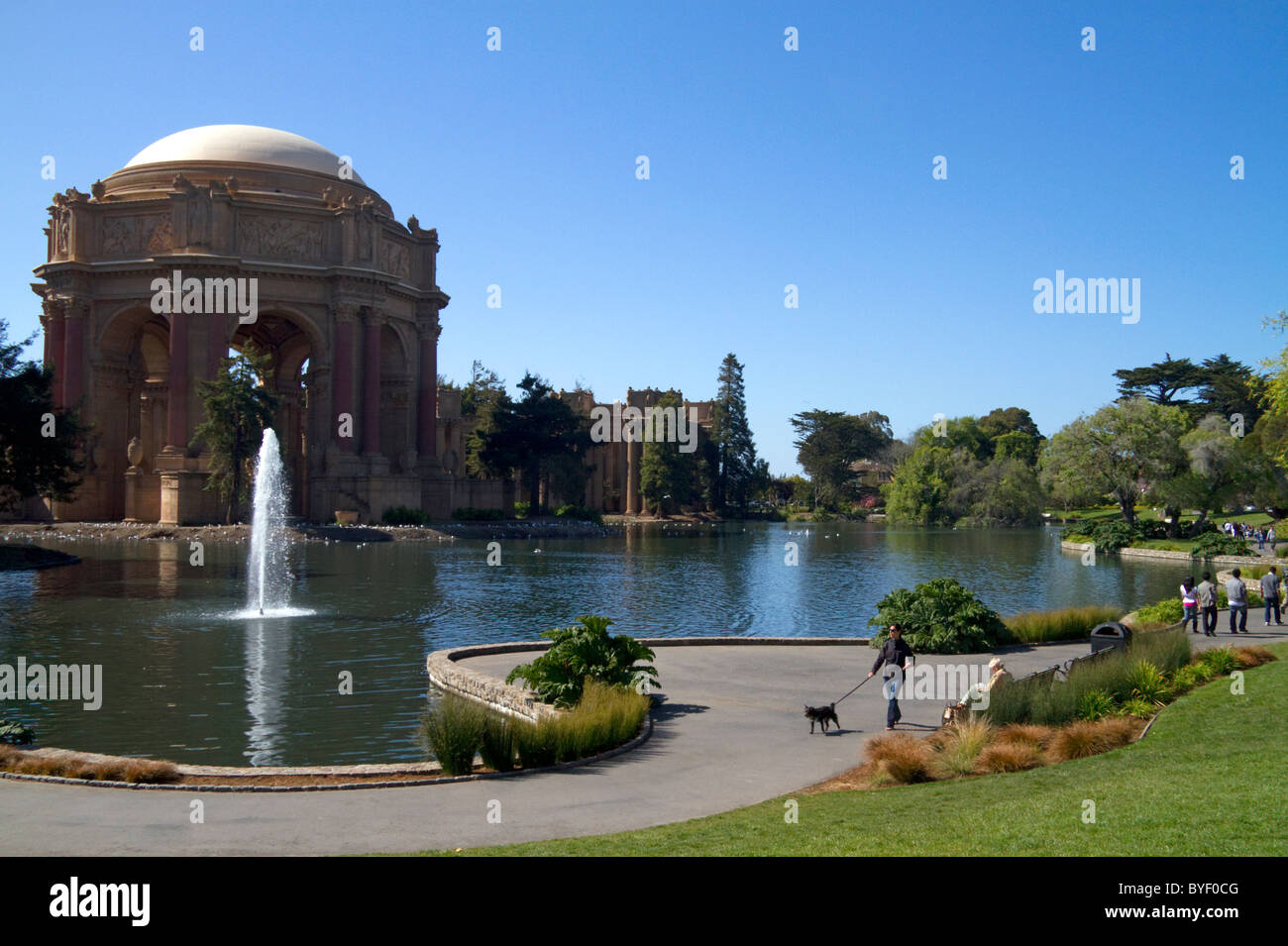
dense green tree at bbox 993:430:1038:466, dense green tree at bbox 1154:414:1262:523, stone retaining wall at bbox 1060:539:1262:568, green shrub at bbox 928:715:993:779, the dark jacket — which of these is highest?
dense green tree at bbox 993:430:1038:466

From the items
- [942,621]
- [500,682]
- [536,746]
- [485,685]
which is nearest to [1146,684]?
[942,621]

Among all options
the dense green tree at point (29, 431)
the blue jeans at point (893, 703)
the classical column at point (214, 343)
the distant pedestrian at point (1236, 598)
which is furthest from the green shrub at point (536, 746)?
the classical column at point (214, 343)

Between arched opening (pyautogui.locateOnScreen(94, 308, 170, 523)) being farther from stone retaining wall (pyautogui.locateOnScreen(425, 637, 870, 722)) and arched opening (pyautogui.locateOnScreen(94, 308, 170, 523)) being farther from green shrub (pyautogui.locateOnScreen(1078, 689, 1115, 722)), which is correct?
green shrub (pyautogui.locateOnScreen(1078, 689, 1115, 722))

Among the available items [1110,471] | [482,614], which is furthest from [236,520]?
[1110,471]

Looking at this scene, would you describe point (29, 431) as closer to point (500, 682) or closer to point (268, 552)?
point (268, 552)

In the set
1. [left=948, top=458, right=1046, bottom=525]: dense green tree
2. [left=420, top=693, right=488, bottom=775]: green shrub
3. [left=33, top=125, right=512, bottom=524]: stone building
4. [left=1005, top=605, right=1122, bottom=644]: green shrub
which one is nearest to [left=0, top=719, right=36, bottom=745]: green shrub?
[left=420, top=693, right=488, bottom=775]: green shrub

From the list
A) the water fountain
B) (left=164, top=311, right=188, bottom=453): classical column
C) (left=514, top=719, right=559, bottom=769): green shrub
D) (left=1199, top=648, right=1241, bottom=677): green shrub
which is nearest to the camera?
(left=514, top=719, right=559, bottom=769): green shrub

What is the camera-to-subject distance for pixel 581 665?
1462 cm

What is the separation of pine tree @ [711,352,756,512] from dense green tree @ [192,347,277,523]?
59.7 meters

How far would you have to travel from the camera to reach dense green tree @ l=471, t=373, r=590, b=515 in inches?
3297

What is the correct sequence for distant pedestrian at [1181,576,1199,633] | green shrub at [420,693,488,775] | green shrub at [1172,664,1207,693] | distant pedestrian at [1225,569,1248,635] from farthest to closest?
distant pedestrian at [1181,576,1199,633] < distant pedestrian at [1225,569,1248,635] < green shrub at [1172,664,1207,693] < green shrub at [420,693,488,775]

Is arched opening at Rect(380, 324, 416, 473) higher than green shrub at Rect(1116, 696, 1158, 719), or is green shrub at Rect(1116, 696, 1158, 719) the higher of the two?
arched opening at Rect(380, 324, 416, 473)
